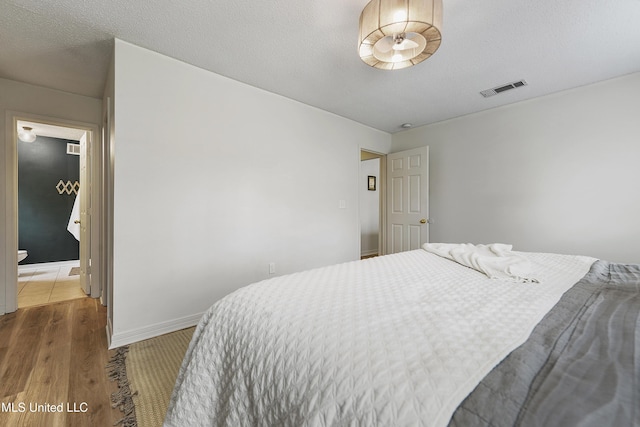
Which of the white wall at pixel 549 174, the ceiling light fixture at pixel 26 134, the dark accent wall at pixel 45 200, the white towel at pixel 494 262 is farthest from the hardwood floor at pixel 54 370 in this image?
the white wall at pixel 549 174

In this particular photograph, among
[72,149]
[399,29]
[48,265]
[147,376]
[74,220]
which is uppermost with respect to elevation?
[72,149]

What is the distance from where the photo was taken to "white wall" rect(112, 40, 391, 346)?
208cm

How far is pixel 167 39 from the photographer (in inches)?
80.3

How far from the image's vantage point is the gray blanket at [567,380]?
425 mm

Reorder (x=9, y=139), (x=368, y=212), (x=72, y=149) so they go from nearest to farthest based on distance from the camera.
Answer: (x=9, y=139) < (x=72, y=149) < (x=368, y=212)

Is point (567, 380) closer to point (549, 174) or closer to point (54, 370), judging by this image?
point (54, 370)

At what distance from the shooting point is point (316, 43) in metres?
2.08

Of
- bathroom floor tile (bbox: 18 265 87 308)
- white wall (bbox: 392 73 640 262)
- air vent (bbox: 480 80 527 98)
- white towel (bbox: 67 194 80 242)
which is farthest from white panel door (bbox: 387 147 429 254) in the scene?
white towel (bbox: 67 194 80 242)

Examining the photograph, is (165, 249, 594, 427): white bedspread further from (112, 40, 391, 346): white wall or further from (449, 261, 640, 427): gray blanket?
(112, 40, 391, 346): white wall

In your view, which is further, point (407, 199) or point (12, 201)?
point (407, 199)

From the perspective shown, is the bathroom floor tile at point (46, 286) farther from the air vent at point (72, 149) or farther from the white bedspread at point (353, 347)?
the white bedspread at point (353, 347)

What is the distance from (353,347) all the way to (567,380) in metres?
0.42

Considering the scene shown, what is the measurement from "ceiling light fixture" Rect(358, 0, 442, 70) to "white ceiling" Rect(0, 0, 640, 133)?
0.29 meters

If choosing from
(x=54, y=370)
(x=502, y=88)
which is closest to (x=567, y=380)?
(x=54, y=370)
